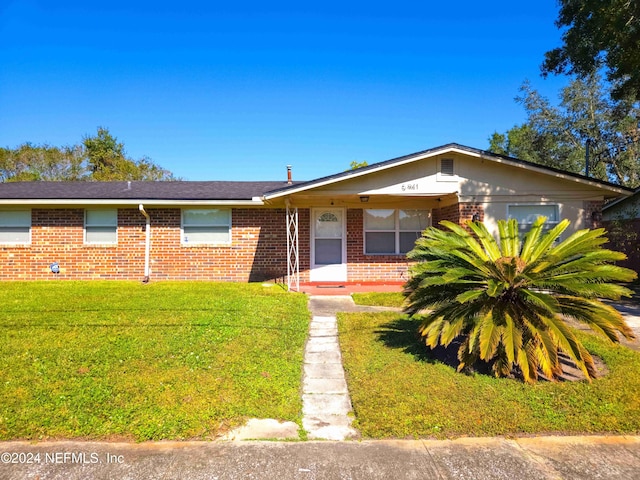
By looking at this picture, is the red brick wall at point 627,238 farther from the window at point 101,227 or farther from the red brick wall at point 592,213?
the window at point 101,227

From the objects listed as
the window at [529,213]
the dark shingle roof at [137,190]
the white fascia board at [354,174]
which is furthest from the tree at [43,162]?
the window at [529,213]

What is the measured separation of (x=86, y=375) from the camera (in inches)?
181

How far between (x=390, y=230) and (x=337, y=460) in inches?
378

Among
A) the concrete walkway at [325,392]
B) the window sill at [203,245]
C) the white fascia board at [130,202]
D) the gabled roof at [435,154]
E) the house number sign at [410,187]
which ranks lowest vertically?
the concrete walkway at [325,392]

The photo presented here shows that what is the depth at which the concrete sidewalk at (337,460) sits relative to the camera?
3.08m

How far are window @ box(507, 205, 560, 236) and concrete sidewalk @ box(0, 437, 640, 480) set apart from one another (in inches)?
302

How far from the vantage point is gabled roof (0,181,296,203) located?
1157 cm

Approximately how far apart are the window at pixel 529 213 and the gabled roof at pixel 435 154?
0.88m

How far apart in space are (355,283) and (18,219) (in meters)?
9.54

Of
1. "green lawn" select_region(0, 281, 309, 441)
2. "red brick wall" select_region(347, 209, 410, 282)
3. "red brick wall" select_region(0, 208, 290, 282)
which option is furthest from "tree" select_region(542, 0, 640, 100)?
"red brick wall" select_region(0, 208, 290, 282)

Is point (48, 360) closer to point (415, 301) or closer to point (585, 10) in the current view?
point (415, 301)

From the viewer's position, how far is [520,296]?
5.09m

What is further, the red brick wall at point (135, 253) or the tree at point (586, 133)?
the tree at point (586, 133)

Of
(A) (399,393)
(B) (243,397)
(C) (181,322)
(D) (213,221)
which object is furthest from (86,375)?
(D) (213,221)
